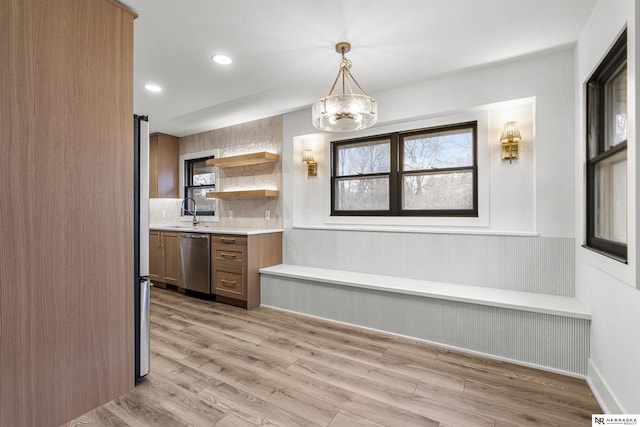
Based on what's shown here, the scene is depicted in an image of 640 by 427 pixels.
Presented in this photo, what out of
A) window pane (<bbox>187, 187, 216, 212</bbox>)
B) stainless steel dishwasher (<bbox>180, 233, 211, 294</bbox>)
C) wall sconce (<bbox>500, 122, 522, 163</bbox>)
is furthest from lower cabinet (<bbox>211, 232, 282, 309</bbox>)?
wall sconce (<bbox>500, 122, 522, 163</bbox>)

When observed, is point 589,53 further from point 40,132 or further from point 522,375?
point 40,132

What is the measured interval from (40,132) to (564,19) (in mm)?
3275

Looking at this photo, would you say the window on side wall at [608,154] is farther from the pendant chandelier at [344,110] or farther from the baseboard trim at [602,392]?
the pendant chandelier at [344,110]

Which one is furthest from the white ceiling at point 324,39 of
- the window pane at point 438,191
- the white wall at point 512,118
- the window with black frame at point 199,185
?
the window with black frame at point 199,185

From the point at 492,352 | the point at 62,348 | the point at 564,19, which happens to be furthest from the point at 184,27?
the point at 492,352

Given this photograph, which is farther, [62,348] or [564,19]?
[564,19]

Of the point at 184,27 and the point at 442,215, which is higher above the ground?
the point at 184,27

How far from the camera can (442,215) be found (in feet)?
10.7

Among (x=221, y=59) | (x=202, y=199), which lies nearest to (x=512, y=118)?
(x=221, y=59)

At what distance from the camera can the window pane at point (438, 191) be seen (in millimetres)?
3154

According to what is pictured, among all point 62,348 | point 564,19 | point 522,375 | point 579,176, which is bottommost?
point 522,375

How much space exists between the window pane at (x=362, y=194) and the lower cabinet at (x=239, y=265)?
106 cm

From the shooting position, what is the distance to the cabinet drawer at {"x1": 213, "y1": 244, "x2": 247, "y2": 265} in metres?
3.64

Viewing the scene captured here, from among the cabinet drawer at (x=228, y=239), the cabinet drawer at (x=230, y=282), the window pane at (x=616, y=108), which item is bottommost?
the cabinet drawer at (x=230, y=282)
